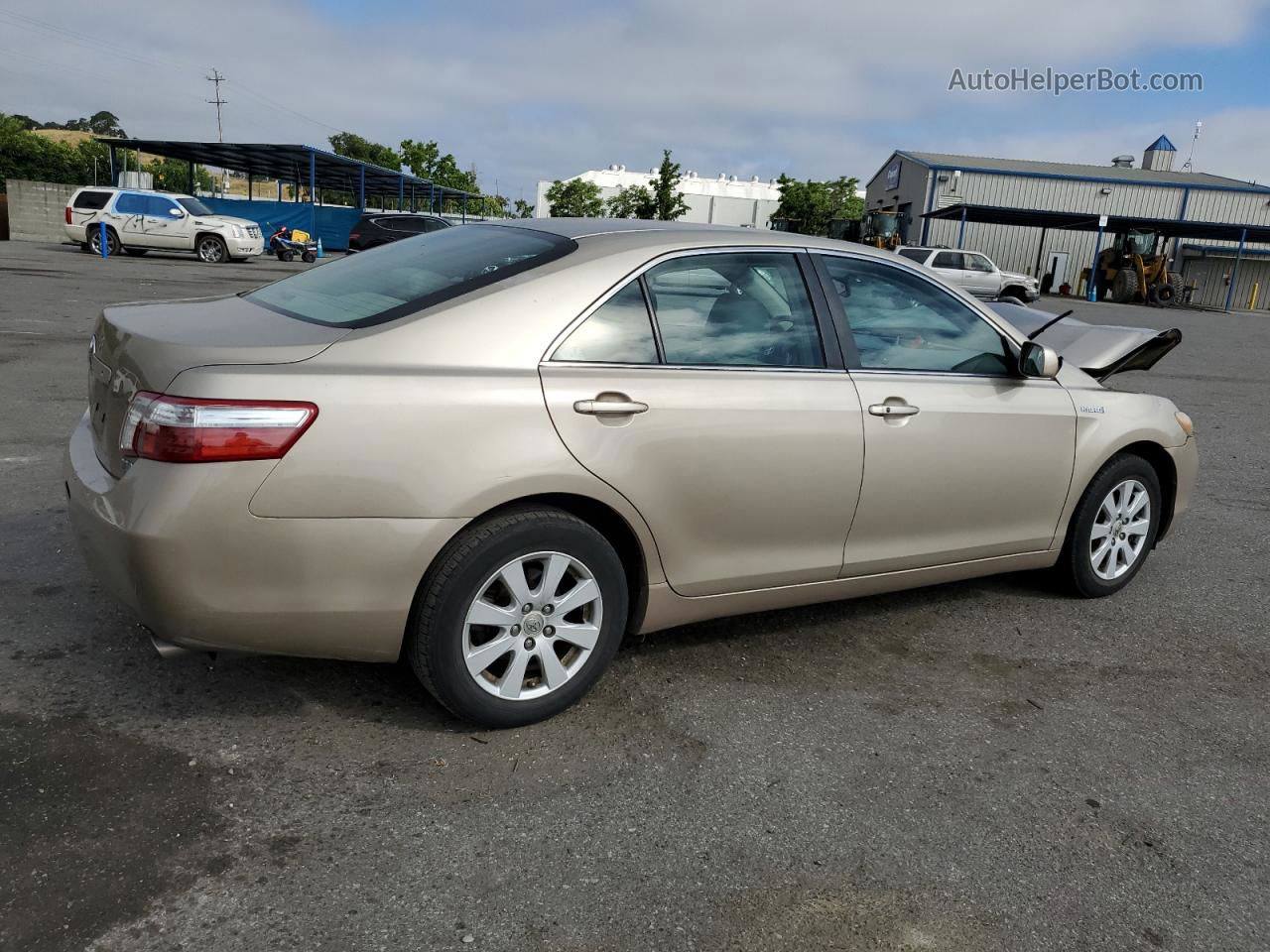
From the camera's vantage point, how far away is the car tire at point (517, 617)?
9.25 feet

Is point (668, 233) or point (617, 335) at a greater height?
point (668, 233)

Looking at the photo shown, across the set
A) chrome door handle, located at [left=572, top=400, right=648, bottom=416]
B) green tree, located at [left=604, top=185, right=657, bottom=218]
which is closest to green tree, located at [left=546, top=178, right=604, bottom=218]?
green tree, located at [left=604, top=185, right=657, bottom=218]

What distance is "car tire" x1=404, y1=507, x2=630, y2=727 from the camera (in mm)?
2820

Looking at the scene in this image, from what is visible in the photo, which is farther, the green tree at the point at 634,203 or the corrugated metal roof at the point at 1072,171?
the green tree at the point at 634,203

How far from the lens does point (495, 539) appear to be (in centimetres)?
283

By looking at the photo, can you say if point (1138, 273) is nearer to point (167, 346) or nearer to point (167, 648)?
point (167, 346)

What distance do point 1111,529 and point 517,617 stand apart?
298cm

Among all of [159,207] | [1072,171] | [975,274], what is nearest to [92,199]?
[159,207]

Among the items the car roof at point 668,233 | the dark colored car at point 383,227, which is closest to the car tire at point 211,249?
the dark colored car at point 383,227

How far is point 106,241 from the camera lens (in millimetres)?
24766

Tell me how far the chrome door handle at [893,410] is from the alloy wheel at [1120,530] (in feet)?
4.34

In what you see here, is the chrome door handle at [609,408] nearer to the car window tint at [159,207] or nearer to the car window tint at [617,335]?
the car window tint at [617,335]

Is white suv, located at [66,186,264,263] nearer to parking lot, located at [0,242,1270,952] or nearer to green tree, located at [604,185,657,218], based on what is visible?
parking lot, located at [0,242,1270,952]

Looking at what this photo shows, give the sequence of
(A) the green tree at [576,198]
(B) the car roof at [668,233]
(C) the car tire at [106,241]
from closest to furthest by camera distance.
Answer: (B) the car roof at [668,233] → (C) the car tire at [106,241] → (A) the green tree at [576,198]
